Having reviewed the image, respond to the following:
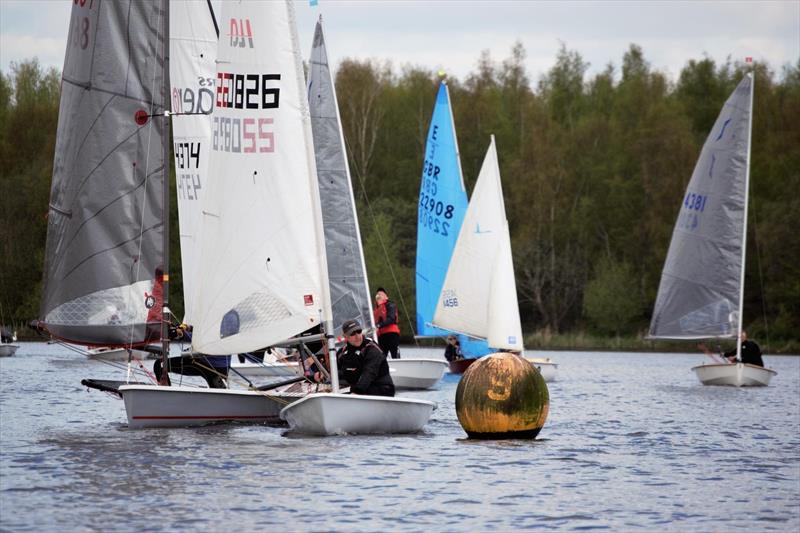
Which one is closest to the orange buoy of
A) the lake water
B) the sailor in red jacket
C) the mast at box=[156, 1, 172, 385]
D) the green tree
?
the lake water

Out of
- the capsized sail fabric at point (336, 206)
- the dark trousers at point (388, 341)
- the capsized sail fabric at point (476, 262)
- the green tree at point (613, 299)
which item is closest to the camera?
the capsized sail fabric at point (336, 206)

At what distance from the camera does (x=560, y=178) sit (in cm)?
6462

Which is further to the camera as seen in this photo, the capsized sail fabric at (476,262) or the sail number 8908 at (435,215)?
the sail number 8908 at (435,215)

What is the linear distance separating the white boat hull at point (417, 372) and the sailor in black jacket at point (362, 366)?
944 centimetres

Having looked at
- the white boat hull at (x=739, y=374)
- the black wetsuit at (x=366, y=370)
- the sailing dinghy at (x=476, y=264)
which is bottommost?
the white boat hull at (x=739, y=374)

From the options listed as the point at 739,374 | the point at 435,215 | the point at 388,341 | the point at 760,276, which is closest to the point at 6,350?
the point at 435,215

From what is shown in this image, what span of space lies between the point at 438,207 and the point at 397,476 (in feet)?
69.9

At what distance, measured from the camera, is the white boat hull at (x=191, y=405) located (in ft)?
52.7

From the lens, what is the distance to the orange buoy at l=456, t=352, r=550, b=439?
15891 millimetres

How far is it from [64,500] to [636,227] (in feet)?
175

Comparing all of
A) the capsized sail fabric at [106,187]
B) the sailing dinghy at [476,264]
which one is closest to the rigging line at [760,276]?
the sailing dinghy at [476,264]

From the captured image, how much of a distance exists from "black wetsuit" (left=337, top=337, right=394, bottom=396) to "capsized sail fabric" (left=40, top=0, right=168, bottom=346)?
2.53 meters

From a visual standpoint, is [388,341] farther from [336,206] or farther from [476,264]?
[476,264]

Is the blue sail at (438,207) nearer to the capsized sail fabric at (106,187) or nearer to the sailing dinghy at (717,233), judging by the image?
the sailing dinghy at (717,233)
